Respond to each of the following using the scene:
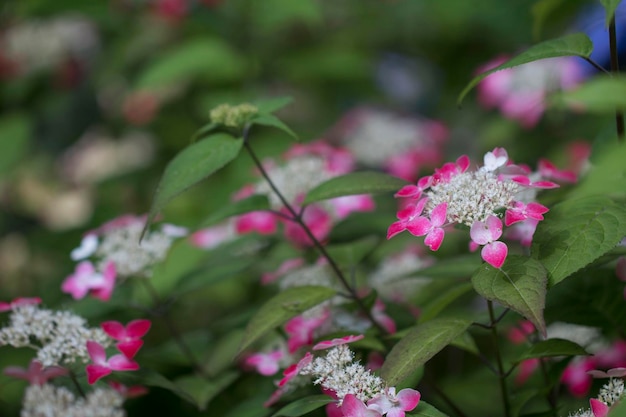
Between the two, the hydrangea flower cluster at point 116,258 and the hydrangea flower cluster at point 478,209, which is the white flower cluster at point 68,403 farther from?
the hydrangea flower cluster at point 478,209

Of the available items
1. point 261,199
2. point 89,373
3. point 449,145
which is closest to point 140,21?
point 449,145

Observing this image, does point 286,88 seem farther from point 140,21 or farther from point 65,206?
point 65,206

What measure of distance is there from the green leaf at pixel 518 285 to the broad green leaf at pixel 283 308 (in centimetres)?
19

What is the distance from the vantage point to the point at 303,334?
34.0 inches

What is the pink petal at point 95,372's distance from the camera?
77 centimetres

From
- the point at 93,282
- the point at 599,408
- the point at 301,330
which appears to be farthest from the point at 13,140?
the point at 599,408

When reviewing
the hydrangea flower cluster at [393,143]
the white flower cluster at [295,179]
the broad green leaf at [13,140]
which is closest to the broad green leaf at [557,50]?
the white flower cluster at [295,179]

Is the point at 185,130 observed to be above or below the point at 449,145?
above

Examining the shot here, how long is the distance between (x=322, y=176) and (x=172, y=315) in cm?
73

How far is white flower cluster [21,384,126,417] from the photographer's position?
0.77 m

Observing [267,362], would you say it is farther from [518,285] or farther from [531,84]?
[531,84]

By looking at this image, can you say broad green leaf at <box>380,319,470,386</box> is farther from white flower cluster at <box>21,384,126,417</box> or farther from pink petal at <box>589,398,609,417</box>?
white flower cluster at <box>21,384,126,417</box>

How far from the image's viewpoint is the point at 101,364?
0.79m

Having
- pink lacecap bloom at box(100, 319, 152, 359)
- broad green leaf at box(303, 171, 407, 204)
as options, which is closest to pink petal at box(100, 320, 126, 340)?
pink lacecap bloom at box(100, 319, 152, 359)
